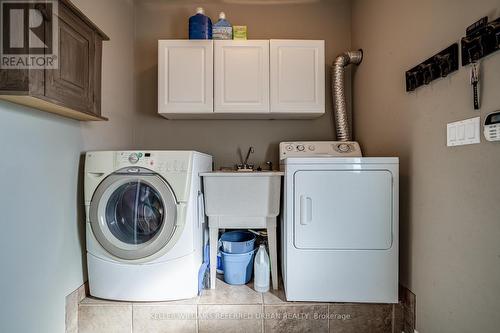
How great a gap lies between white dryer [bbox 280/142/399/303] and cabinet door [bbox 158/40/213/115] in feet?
3.43

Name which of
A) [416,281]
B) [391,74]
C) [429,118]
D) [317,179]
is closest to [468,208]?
[429,118]

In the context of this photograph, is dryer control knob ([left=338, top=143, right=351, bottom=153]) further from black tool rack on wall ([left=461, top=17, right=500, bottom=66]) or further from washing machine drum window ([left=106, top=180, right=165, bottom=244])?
washing machine drum window ([left=106, top=180, right=165, bottom=244])

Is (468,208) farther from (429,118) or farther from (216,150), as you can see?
(216,150)

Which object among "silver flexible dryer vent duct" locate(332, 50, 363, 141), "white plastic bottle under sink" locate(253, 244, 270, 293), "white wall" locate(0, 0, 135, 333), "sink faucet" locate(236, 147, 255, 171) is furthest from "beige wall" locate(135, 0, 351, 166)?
"white plastic bottle under sink" locate(253, 244, 270, 293)

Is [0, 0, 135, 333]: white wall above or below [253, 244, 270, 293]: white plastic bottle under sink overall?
above

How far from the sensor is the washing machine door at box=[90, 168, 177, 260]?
164cm

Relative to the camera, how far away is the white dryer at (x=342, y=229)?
1596 mm

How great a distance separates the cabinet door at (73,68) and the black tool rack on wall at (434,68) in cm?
187

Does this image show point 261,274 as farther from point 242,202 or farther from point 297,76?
point 297,76

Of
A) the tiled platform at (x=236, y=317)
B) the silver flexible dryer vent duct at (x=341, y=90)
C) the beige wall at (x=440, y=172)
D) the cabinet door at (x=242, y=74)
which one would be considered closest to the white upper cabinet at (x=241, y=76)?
the cabinet door at (x=242, y=74)

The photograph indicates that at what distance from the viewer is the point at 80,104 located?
145 centimetres

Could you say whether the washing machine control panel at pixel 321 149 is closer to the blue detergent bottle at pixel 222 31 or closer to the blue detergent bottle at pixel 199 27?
the blue detergent bottle at pixel 222 31

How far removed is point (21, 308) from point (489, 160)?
7.27 ft

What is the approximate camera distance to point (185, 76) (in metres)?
2.18
